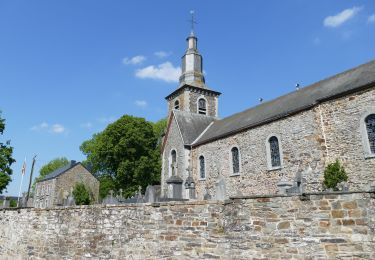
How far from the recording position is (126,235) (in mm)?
8281

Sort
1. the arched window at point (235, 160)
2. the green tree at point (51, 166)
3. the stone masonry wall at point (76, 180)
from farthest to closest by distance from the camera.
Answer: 1. the green tree at point (51, 166)
2. the stone masonry wall at point (76, 180)
3. the arched window at point (235, 160)

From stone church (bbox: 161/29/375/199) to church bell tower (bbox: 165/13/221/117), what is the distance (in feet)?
12.2

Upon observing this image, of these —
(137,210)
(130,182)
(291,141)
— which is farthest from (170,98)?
(137,210)

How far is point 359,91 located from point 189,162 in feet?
39.7

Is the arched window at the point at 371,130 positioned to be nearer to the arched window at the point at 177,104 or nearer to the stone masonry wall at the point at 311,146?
the stone masonry wall at the point at 311,146

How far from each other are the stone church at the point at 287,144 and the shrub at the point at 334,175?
0.35 m

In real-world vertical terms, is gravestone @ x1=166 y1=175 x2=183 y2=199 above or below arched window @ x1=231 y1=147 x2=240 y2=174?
below

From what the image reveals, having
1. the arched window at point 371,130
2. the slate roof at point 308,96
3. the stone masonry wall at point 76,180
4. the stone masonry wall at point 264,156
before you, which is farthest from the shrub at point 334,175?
the stone masonry wall at point 76,180

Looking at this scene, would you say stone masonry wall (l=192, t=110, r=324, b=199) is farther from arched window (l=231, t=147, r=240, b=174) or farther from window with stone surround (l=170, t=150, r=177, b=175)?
window with stone surround (l=170, t=150, r=177, b=175)

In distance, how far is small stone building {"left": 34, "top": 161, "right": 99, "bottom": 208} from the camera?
1485 inches

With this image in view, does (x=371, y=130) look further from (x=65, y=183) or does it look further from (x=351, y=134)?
(x=65, y=183)

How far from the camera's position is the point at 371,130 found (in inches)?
490

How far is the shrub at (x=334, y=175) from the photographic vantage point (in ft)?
41.3

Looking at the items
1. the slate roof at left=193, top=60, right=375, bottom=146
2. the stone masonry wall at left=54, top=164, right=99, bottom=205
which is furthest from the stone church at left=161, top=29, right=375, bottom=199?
the stone masonry wall at left=54, top=164, right=99, bottom=205
